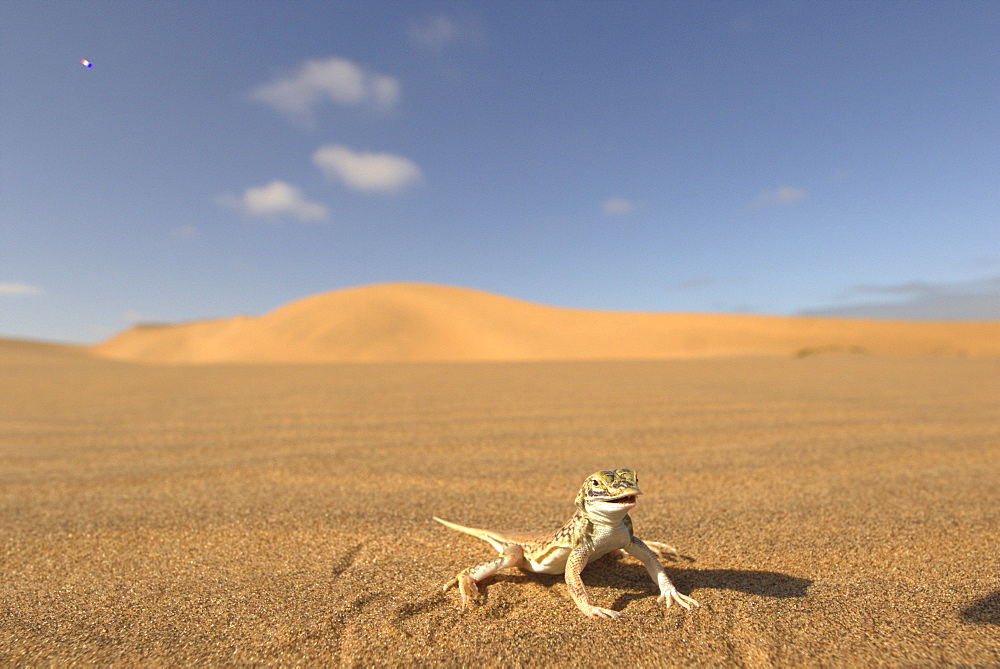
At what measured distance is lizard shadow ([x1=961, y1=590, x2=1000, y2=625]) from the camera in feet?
5.05

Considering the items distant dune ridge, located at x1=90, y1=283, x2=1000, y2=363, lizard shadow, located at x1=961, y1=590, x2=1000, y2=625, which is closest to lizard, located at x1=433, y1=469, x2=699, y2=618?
lizard shadow, located at x1=961, y1=590, x2=1000, y2=625

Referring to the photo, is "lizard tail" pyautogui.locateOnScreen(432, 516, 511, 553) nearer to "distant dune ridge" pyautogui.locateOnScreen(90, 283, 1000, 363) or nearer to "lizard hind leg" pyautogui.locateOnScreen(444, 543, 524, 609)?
"lizard hind leg" pyautogui.locateOnScreen(444, 543, 524, 609)

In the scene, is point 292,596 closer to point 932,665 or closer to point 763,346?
point 932,665

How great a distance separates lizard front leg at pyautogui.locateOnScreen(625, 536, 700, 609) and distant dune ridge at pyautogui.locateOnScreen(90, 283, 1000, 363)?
750 inches

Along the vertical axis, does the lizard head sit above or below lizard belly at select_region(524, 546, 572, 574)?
above

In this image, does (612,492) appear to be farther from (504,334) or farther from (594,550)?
(504,334)

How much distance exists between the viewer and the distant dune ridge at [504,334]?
2241 centimetres

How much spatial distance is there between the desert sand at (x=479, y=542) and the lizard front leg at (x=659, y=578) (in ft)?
0.16

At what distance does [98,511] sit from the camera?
2.61 meters

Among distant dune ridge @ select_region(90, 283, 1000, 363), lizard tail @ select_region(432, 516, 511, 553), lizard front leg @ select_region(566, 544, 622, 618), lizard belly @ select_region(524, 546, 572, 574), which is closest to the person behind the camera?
lizard front leg @ select_region(566, 544, 622, 618)

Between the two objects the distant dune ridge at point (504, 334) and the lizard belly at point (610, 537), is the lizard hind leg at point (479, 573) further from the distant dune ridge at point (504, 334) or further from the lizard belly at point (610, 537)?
the distant dune ridge at point (504, 334)

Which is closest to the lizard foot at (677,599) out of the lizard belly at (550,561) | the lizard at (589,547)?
the lizard at (589,547)

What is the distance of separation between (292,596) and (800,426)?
4.37 metres

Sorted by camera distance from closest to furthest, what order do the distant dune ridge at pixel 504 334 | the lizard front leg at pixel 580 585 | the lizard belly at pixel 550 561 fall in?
the lizard front leg at pixel 580 585, the lizard belly at pixel 550 561, the distant dune ridge at pixel 504 334
